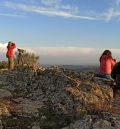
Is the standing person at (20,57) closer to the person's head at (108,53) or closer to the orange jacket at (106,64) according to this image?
the orange jacket at (106,64)

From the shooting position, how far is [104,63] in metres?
21.4

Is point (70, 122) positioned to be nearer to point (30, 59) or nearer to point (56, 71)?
point (56, 71)

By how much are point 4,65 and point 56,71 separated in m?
11.1

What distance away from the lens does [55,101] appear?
1844cm

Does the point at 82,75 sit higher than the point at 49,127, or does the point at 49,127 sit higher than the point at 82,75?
the point at 82,75

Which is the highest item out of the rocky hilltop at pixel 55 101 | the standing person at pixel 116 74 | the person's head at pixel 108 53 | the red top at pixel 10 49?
the red top at pixel 10 49

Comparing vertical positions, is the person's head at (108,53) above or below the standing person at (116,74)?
above

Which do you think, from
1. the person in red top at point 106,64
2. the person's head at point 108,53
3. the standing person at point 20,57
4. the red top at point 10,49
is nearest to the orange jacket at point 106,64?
the person in red top at point 106,64

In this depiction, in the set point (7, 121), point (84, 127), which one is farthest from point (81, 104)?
point (7, 121)

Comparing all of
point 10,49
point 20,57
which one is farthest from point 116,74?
point 20,57

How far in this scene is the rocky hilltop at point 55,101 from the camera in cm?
1647

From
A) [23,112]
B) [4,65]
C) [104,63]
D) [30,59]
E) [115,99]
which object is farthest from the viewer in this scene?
[30,59]

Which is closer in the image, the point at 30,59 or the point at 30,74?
the point at 30,74

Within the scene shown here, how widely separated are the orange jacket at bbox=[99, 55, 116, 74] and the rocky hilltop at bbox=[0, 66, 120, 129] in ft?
1.79
